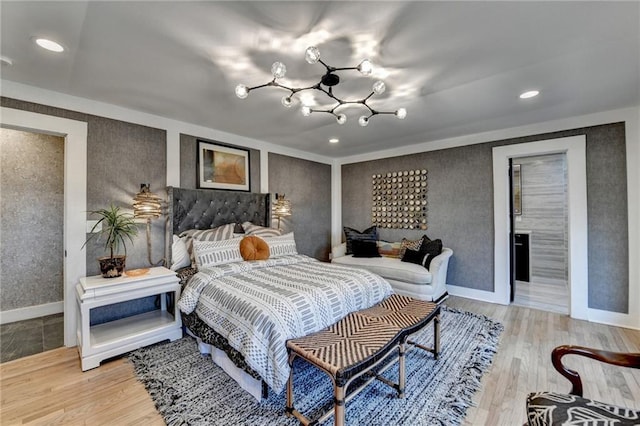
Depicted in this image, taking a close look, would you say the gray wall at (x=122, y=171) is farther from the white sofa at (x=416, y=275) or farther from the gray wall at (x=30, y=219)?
the white sofa at (x=416, y=275)

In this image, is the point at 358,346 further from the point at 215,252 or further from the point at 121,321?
the point at 121,321

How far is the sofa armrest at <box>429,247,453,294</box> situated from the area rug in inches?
43.1

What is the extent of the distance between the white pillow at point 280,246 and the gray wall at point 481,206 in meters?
2.11

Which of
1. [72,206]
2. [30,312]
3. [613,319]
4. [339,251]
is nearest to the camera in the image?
[72,206]

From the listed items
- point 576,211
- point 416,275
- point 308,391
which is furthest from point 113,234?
point 576,211

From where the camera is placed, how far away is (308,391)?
1917 millimetres

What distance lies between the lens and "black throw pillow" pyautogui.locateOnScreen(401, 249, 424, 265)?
157 inches

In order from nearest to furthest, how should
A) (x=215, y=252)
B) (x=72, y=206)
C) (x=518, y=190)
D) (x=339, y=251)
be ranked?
(x=72, y=206) → (x=215, y=252) → (x=339, y=251) → (x=518, y=190)

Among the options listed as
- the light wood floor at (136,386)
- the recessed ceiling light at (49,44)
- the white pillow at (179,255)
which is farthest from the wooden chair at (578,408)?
the recessed ceiling light at (49,44)

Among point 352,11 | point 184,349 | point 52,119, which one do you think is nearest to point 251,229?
point 184,349

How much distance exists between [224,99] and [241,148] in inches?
52.8

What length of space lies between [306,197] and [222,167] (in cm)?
176

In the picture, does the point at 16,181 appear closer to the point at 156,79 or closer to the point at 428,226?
the point at 156,79

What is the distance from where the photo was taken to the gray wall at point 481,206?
3.03 metres
